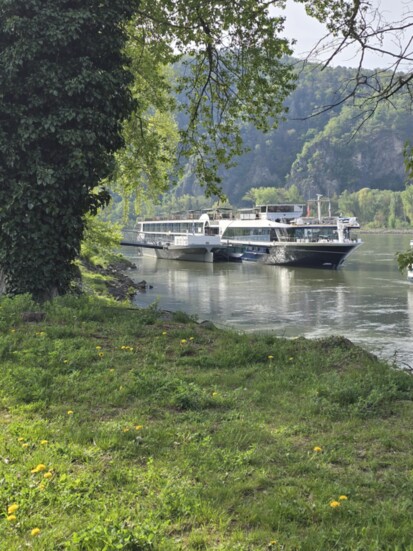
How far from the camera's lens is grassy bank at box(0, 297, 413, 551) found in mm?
3189

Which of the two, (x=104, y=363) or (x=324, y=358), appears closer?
Answer: (x=104, y=363)

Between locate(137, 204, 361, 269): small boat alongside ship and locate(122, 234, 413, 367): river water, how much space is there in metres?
1.98

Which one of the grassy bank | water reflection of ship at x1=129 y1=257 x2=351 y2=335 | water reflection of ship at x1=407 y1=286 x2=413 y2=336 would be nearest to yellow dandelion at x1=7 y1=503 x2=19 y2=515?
the grassy bank

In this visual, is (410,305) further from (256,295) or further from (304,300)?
(256,295)

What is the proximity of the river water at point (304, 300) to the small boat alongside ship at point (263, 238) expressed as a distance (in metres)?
1.98

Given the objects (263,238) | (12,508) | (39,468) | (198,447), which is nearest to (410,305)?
(198,447)

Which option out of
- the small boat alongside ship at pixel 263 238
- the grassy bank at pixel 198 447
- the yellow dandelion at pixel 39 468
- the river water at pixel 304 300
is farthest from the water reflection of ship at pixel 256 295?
the yellow dandelion at pixel 39 468

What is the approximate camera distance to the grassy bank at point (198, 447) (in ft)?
10.5

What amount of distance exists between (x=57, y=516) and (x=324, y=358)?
5.07 meters

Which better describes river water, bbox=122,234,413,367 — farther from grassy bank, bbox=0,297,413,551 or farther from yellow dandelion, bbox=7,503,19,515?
yellow dandelion, bbox=7,503,19,515

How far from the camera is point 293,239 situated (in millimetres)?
52094

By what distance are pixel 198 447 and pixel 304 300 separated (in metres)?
24.4

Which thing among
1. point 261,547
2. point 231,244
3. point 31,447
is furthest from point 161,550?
point 231,244

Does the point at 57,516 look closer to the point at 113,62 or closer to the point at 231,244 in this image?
the point at 113,62
